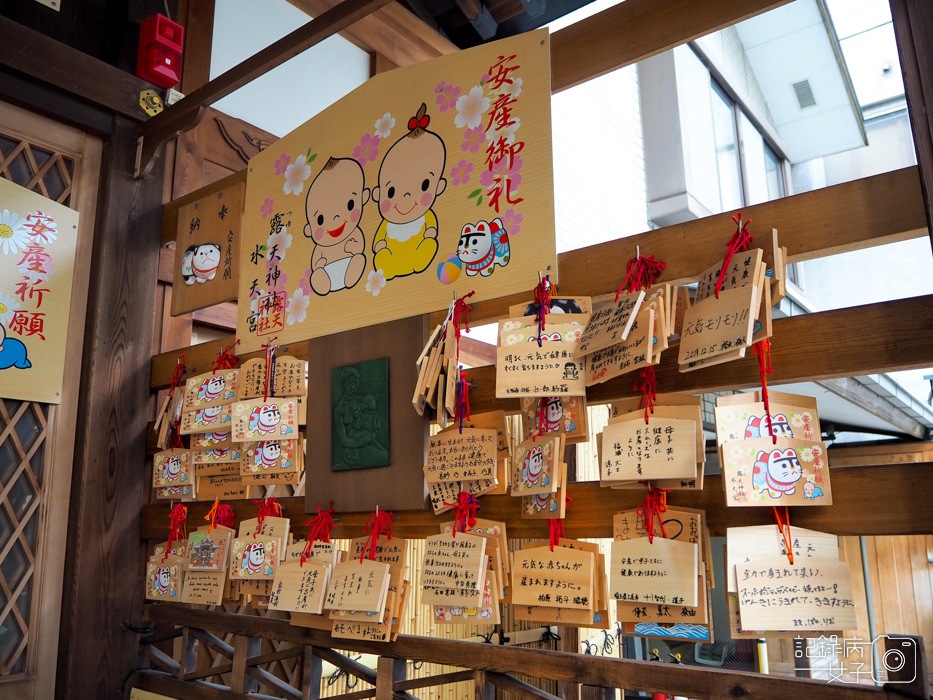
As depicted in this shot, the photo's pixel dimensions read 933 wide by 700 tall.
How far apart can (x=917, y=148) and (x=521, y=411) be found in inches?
41.3

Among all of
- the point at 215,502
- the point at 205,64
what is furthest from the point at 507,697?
the point at 205,64

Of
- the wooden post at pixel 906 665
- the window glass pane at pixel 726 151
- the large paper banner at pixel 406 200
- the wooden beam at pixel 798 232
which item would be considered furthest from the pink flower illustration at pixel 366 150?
the window glass pane at pixel 726 151

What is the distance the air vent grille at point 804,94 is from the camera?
28.8 ft

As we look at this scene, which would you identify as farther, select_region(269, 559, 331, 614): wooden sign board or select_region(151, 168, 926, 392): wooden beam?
select_region(269, 559, 331, 614): wooden sign board

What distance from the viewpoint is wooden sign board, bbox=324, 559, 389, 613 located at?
6.41ft

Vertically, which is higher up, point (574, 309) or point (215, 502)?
point (574, 309)

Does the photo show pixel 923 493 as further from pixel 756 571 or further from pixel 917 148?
pixel 917 148

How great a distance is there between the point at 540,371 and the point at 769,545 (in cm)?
62

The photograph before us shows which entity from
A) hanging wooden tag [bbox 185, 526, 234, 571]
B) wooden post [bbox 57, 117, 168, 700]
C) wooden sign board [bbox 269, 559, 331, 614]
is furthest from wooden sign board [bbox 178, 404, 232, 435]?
wooden sign board [bbox 269, 559, 331, 614]

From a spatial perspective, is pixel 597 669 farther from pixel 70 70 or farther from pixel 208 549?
pixel 70 70

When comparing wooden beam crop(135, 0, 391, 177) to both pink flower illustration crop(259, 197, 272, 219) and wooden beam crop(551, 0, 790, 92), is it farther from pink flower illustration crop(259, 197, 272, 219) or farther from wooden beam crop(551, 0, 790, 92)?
wooden beam crop(551, 0, 790, 92)

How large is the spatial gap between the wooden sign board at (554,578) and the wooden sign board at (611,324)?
18.9 inches

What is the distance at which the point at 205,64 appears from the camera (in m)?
3.66

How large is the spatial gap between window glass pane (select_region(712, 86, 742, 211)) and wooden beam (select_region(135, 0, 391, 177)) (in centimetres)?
553
